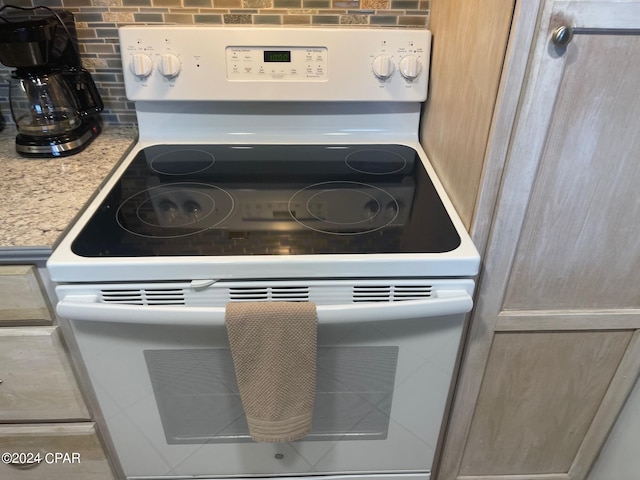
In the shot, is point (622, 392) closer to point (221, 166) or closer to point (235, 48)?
point (221, 166)

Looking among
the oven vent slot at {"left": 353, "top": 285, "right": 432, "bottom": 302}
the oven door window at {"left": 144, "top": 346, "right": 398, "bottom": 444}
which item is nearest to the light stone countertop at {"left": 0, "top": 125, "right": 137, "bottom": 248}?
the oven door window at {"left": 144, "top": 346, "right": 398, "bottom": 444}

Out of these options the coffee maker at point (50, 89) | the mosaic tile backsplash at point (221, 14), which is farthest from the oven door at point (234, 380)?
the mosaic tile backsplash at point (221, 14)

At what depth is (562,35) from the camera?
676mm

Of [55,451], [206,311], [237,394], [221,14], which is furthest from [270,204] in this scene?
[55,451]

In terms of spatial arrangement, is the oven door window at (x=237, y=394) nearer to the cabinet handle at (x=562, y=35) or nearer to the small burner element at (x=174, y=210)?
the small burner element at (x=174, y=210)

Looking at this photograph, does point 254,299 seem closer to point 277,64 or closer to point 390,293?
point 390,293

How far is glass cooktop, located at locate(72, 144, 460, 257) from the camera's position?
84 centimetres

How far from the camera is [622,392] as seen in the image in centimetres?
107

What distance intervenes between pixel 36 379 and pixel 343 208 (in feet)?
2.31

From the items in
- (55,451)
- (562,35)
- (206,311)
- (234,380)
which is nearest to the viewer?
(562,35)

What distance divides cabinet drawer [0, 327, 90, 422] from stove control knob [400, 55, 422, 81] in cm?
93

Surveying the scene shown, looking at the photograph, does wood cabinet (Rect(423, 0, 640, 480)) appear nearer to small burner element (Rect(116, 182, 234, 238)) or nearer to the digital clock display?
the digital clock display

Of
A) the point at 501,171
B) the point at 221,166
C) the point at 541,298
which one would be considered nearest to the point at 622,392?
the point at 541,298

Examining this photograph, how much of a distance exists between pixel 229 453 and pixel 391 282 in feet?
1.88
